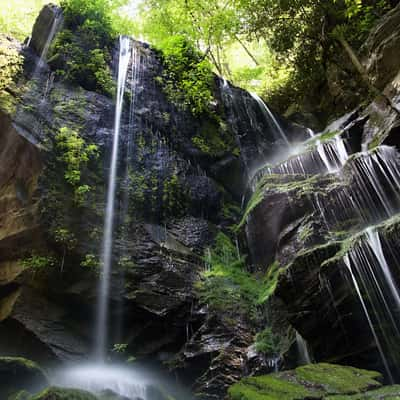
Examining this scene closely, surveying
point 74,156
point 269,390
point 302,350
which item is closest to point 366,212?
point 302,350

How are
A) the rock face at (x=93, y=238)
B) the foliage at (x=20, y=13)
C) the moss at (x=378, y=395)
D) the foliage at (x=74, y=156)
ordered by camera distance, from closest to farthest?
the moss at (x=378, y=395) → the rock face at (x=93, y=238) → the foliage at (x=74, y=156) → the foliage at (x=20, y=13)

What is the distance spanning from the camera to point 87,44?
39.7ft

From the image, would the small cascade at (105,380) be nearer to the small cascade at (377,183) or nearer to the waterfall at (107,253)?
the waterfall at (107,253)

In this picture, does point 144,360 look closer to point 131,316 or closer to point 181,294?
point 131,316

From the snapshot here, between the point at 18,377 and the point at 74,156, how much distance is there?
17.7 feet

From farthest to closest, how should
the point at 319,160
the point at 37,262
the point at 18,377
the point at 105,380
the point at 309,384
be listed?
1. the point at 319,160
2. the point at 37,262
3. the point at 105,380
4. the point at 18,377
5. the point at 309,384

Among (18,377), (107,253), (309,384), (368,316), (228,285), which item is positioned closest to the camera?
(309,384)

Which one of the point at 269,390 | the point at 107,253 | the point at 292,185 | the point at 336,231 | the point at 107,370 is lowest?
the point at 269,390

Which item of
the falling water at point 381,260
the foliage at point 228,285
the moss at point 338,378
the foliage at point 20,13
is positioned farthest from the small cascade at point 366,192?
the foliage at point 20,13

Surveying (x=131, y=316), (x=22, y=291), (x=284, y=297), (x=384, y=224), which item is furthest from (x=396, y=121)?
(x=22, y=291)

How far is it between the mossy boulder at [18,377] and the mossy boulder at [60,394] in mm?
1121

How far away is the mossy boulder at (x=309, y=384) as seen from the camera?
429 cm

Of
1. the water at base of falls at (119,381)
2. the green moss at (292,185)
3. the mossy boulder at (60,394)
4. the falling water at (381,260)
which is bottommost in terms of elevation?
the mossy boulder at (60,394)

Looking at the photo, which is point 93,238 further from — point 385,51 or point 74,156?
point 385,51
